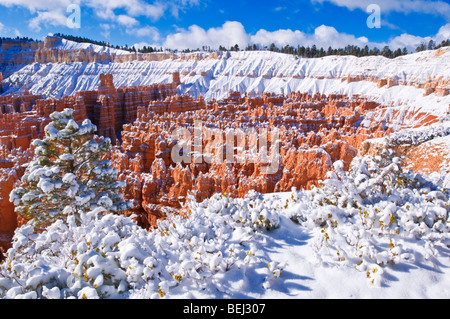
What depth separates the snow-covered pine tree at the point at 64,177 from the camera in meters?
6.49

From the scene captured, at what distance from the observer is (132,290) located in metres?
2.90

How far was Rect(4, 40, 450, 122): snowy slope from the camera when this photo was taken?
188 feet

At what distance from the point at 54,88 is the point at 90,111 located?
5412 centimetres

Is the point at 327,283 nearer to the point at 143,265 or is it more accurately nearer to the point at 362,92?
the point at 143,265

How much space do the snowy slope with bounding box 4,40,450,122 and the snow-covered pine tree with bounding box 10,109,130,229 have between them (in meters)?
51.6

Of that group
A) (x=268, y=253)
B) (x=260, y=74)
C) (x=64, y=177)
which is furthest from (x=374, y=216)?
(x=260, y=74)

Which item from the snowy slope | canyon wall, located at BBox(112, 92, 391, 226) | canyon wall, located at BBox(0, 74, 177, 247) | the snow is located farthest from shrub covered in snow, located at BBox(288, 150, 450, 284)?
the snowy slope

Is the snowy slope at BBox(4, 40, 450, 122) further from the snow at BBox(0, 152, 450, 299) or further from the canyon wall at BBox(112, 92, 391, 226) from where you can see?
the snow at BBox(0, 152, 450, 299)

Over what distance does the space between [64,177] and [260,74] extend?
7875cm

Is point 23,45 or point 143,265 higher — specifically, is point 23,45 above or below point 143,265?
above

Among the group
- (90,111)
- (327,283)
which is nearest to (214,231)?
(327,283)

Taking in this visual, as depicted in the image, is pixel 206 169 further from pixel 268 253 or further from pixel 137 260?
pixel 137 260

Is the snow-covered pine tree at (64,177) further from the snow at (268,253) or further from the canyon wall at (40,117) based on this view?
→ the canyon wall at (40,117)

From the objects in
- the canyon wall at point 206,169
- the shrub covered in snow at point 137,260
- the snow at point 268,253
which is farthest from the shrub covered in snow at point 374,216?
the canyon wall at point 206,169
